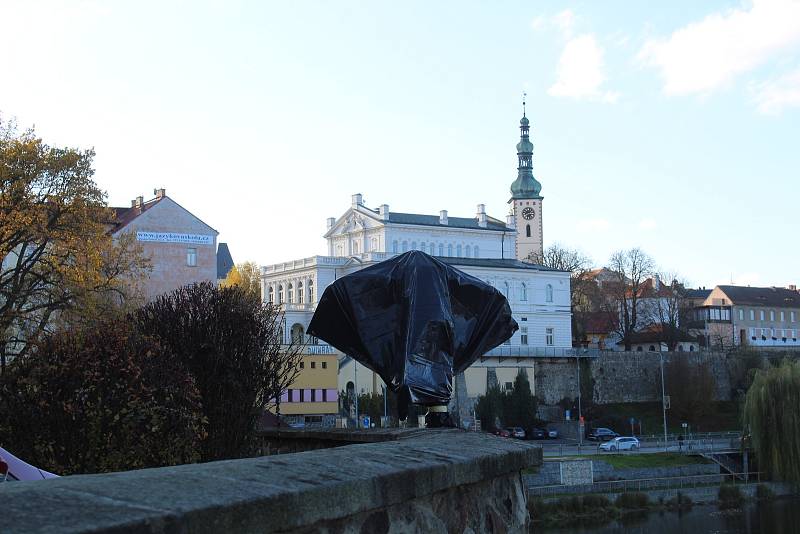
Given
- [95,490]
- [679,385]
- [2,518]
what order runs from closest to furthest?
[2,518]
[95,490]
[679,385]

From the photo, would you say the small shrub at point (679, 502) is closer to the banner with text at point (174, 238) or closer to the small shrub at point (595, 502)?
the small shrub at point (595, 502)

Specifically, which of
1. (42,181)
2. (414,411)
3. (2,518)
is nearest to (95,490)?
(2,518)

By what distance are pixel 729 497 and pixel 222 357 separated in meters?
40.5

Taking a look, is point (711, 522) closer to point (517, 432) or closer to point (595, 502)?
point (595, 502)

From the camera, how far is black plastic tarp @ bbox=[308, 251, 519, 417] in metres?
8.96

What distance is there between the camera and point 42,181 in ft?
108

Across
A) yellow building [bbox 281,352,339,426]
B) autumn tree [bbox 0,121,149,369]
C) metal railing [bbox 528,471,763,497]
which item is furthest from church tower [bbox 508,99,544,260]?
autumn tree [bbox 0,121,149,369]

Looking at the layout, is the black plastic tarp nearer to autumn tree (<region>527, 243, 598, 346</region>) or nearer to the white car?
the white car

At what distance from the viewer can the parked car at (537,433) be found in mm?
73125

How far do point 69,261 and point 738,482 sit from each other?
3394 centimetres

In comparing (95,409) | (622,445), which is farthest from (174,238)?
(95,409)

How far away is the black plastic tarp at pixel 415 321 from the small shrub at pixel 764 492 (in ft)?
136

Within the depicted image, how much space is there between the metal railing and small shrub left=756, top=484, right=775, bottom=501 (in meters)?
2.46

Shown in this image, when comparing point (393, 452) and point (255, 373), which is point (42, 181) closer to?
point (255, 373)
